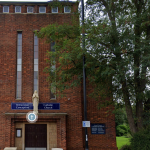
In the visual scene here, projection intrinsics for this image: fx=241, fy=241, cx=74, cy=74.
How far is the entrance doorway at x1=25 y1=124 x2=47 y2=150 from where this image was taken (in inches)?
670

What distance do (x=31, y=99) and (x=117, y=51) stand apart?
7.78 m

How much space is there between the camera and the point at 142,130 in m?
12.6

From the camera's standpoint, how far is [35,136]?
56.3 feet

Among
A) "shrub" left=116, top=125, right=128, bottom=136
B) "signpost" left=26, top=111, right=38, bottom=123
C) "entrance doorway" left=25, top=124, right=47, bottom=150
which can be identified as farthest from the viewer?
"shrub" left=116, top=125, right=128, bottom=136

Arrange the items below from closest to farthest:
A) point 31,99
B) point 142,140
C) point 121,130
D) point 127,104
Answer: point 142,140
point 127,104
point 31,99
point 121,130

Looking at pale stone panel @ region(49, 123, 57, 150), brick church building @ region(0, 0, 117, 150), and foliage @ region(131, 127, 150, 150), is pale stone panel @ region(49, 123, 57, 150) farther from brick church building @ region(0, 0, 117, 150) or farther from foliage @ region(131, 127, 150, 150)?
foliage @ region(131, 127, 150, 150)

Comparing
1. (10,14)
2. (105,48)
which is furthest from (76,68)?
(10,14)

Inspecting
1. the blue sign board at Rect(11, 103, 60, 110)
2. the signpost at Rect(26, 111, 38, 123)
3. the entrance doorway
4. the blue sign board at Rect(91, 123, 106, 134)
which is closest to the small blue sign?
the signpost at Rect(26, 111, 38, 123)

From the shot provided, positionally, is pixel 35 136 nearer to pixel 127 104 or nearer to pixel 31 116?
pixel 31 116

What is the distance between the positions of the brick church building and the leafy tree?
3.11 meters

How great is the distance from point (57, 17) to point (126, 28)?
7.48m

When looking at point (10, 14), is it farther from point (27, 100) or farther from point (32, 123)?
point (32, 123)

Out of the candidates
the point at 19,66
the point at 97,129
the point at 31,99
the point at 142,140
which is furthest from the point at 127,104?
the point at 19,66

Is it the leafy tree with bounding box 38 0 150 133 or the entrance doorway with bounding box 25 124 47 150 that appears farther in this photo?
the entrance doorway with bounding box 25 124 47 150
